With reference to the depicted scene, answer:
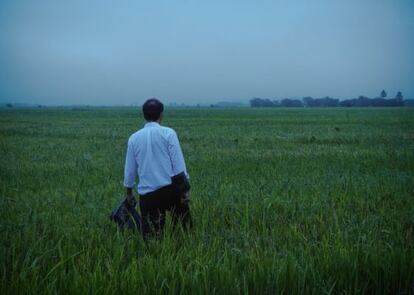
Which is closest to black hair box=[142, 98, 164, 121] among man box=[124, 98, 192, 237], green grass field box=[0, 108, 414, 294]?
man box=[124, 98, 192, 237]

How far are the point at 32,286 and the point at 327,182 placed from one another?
22.5ft

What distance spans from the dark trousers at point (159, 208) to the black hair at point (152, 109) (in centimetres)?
87

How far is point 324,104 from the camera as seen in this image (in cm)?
17162

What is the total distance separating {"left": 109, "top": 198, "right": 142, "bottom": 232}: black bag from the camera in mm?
4930

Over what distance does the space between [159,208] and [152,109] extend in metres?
1.24

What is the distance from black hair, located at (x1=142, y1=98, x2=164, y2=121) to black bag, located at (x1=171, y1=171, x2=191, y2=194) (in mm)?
752

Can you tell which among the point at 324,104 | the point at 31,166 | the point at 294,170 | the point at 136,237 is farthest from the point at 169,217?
the point at 324,104

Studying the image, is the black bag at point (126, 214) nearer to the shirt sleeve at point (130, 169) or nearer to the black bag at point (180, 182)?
the shirt sleeve at point (130, 169)

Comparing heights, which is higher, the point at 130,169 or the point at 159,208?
the point at 130,169

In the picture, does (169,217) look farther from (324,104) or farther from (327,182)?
(324,104)

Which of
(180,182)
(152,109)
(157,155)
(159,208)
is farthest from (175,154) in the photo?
(159,208)

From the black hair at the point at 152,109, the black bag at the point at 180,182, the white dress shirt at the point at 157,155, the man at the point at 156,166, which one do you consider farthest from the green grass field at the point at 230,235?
the black hair at the point at 152,109

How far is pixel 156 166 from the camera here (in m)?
4.79

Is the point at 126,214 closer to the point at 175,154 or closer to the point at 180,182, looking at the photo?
the point at 180,182
